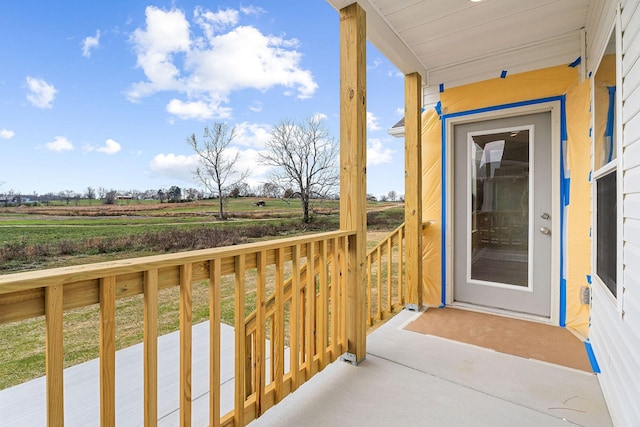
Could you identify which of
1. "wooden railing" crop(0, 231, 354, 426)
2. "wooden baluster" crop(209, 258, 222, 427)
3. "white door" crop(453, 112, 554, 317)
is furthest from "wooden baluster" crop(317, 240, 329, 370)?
"white door" crop(453, 112, 554, 317)

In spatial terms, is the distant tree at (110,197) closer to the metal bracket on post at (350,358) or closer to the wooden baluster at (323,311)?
the wooden baluster at (323,311)

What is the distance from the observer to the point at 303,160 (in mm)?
3094

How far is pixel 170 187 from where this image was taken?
1978 mm

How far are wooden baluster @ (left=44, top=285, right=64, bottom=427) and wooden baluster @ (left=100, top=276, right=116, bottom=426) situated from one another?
9cm

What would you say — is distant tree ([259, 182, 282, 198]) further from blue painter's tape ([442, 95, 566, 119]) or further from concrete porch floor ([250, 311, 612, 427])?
blue painter's tape ([442, 95, 566, 119])

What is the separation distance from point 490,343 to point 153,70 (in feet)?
10.1

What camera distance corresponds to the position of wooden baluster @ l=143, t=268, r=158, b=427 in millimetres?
1021

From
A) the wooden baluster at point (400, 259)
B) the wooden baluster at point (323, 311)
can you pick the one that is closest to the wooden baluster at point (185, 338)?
the wooden baluster at point (323, 311)

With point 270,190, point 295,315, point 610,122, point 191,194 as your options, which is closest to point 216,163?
point 191,194

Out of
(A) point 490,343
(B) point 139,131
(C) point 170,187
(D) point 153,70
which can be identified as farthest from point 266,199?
(A) point 490,343

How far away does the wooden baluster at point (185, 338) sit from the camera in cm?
111

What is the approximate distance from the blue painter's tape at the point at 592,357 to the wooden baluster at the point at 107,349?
245 cm

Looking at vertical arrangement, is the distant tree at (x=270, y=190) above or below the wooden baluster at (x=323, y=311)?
above

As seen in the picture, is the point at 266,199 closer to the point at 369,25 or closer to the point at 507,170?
the point at 369,25
